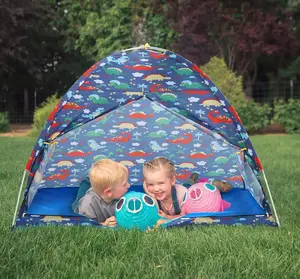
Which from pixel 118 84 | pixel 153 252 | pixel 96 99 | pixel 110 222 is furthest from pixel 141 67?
pixel 153 252

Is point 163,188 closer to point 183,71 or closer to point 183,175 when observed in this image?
point 183,71

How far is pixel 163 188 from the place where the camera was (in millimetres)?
3750

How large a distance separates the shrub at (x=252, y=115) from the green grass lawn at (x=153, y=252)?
10.3 m

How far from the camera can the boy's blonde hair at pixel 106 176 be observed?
12.1ft

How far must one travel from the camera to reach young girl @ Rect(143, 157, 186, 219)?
3.75m

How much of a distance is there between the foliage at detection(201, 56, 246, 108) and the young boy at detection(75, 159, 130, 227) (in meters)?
10.1

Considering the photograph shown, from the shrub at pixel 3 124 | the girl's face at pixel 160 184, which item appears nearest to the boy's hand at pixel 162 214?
the girl's face at pixel 160 184

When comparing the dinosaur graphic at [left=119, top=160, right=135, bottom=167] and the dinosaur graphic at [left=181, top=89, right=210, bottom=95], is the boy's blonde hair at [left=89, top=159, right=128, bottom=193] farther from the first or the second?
the dinosaur graphic at [left=119, top=160, right=135, bottom=167]

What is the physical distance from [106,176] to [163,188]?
434mm

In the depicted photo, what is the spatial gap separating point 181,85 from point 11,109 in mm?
17035

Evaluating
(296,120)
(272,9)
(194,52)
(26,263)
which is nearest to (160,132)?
(26,263)

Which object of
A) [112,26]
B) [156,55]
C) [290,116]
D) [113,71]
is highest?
[156,55]

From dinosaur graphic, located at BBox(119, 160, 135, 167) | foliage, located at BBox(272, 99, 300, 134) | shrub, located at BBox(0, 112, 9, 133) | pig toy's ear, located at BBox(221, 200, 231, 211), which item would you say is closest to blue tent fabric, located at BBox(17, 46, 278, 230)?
pig toy's ear, located at BBox(221, 200, 231, 211)

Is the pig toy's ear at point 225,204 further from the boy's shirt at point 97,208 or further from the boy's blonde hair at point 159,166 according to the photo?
the boy's shirt at point 97,208
